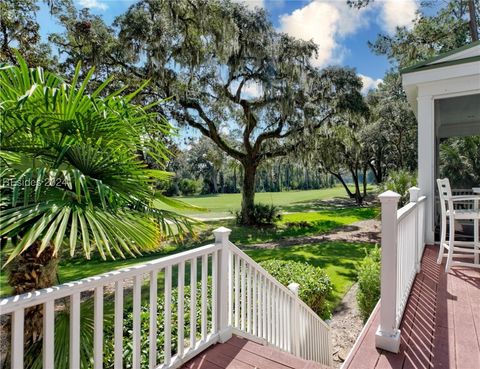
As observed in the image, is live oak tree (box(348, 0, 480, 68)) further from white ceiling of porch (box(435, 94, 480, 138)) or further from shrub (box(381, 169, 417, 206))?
shrub (box(381, 169, 417, 206))

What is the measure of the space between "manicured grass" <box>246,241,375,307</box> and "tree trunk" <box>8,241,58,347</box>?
480 cm

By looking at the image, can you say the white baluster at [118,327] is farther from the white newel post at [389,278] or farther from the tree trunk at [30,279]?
the white newel post at [389,278]

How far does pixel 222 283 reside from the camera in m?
2.41

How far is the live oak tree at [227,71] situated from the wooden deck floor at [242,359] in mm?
7866

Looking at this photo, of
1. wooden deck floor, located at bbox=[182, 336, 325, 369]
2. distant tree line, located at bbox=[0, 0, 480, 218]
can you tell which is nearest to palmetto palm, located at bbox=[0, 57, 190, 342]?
wooden deck floor, located at bbox=[182, 336, 325, 369]

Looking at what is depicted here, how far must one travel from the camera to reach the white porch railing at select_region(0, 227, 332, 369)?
4.26 ft

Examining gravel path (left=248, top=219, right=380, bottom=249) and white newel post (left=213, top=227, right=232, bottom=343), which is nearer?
white newel post (left=213, top=227, right=232, bottom=343)

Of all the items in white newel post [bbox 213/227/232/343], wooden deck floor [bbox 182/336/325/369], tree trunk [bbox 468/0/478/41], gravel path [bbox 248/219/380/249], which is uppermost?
tree trunk [bbox 468/0/478/41]

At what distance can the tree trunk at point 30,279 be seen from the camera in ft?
5.30

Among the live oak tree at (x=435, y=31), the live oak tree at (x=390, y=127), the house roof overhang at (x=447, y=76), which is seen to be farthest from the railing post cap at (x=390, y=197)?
the live oak tree at (x=390, y=127)

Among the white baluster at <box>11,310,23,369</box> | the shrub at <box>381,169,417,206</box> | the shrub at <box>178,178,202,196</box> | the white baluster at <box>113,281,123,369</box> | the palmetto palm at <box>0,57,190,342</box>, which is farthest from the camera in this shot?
the shrub at <box>178,178,202,196</box>

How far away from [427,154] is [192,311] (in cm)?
437

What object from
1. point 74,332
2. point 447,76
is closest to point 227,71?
point 447,76

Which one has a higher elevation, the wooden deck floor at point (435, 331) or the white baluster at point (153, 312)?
the white baluster at point (153, 312)
